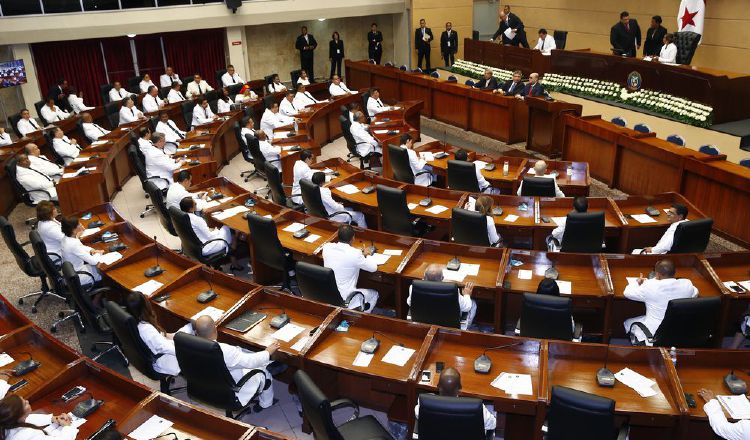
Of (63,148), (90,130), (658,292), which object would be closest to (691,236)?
(658,292)

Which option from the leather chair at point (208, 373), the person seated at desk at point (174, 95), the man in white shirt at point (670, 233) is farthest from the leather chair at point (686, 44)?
the leather chair at point (208, 373)

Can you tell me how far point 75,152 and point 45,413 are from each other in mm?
8301

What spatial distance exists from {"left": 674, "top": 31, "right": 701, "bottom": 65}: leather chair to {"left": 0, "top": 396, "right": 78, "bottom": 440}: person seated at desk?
1321cm

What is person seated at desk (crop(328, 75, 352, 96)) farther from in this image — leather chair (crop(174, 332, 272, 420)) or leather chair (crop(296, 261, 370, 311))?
leather chair (crop(174, 332, 272, 420))

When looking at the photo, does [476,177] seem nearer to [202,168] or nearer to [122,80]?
[202,168]

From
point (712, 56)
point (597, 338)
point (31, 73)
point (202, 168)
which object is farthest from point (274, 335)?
point (31, 73)

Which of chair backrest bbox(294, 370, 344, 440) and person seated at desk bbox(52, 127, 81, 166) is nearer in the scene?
chair backrest bbox(294, 370, 344, 440)

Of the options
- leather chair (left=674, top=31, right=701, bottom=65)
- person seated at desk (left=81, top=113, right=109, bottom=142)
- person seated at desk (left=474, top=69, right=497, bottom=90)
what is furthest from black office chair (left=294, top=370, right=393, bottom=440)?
leather chair (left=674, top=31, right=701, bottom=65)

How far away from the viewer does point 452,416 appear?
436cm

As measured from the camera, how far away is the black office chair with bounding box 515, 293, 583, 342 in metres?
5.57

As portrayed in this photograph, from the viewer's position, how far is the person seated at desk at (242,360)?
5.28 m

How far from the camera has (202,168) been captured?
1075cm

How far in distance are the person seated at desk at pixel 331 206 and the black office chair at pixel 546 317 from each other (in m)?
3.76

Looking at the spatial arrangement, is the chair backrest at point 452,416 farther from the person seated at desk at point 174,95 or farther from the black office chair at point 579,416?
the person seated at desk at point 174,95
